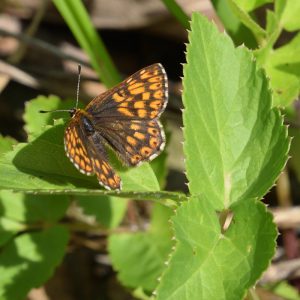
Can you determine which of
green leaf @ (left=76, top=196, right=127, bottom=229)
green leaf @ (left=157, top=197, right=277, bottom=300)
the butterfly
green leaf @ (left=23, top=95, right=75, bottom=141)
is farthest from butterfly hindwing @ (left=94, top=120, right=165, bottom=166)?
green leaf @ (left=76, top=196, right=127, bottom=229)

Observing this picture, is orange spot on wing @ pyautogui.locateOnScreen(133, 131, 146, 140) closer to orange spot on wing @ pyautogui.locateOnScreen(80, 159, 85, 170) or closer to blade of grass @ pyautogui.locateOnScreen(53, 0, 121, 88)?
orange spot on wing @ pyautogui.locateOnScreen(80, 159, 85, 170)

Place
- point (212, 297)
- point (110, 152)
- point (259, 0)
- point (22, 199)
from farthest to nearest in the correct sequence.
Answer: point (22, 199), point (259, 0), point (110, 152), point (212, 297)

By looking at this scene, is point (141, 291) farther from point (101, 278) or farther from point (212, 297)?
point (212, 297)

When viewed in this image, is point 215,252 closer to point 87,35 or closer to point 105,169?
point 105,169

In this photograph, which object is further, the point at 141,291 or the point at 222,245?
the point at 141,291

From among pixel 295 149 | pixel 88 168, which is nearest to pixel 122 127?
pixel 88 168

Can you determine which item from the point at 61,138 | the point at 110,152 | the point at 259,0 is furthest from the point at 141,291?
the point at 259,0

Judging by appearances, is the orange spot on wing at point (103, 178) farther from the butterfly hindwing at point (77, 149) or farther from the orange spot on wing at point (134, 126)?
the orange spot on wing at point (134, 126)
